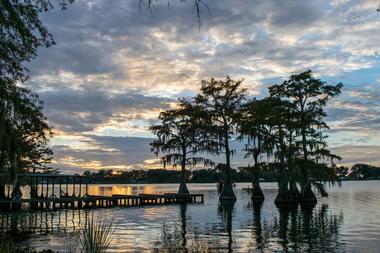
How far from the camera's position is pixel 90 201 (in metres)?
54.5

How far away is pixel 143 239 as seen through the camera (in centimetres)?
2458

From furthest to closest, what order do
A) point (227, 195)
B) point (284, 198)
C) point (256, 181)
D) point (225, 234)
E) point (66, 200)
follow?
1. point (256, 181)
2. point (227, 195)
3. point (284, 198)
4. point (66, 200)
5. point (225, 234)

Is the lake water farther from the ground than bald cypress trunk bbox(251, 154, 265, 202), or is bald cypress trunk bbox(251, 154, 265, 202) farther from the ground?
bald cypress trunk bbox(251, 154, 265, 202)

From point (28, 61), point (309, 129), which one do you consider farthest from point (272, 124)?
point (28, 61)

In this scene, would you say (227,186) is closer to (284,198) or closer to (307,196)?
(284,198)

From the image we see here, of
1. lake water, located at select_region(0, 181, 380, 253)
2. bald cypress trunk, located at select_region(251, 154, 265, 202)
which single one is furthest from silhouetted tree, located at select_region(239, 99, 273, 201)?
lake water, located at select_region(0, 181, 380, 253)

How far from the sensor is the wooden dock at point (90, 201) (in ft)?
146

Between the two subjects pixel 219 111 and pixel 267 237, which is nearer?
pixel 267 237

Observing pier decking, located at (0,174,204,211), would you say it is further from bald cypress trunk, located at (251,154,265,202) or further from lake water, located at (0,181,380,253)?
bald cypress trunk, located at (251,154,265,202)

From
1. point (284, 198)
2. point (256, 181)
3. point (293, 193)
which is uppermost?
point (256, 181)

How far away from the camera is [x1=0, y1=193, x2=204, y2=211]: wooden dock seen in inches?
1747

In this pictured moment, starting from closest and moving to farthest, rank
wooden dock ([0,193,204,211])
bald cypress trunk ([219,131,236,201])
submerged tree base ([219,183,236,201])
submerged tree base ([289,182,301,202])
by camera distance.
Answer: wooden dock ([0,193,204,211]) → submerged tree base ([289,182,301,202]) → submerged tree base ([219,183,236,201]) → bald cypress trunk ([219,131,236,201])

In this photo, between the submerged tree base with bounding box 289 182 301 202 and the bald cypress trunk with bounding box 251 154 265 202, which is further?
the bald cypress trunk with bounding box 251 154 265 202

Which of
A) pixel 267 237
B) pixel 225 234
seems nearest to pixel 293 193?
pixel 225 234
